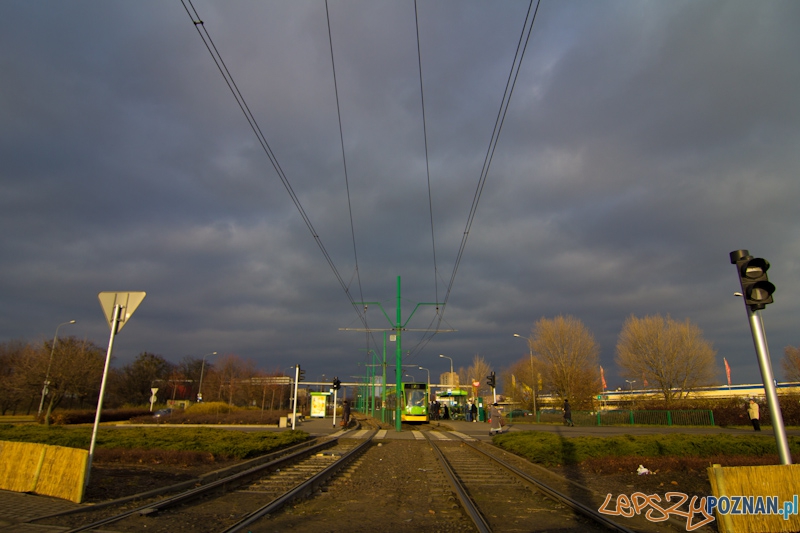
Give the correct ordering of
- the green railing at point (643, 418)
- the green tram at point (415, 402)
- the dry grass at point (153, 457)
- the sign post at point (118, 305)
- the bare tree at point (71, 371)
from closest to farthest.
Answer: the sign post at point (118, 305) < the dry grass at point (153, 457) < the green railing at point (643, 418) < the bare tree at point (71, 371) < the green tram at point (415, 402)

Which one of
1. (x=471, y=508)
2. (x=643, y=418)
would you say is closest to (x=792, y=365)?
(x=643, y=418)

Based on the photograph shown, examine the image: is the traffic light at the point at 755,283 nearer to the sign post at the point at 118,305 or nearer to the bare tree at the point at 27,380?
the sign post at the point at 118,305

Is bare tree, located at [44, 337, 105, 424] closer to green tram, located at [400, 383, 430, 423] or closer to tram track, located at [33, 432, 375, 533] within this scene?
green tram, located at [400, 383, 430, 423]

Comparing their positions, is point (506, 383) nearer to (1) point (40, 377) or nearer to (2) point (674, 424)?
(2) point (674, 424)

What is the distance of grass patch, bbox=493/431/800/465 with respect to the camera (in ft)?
43.1

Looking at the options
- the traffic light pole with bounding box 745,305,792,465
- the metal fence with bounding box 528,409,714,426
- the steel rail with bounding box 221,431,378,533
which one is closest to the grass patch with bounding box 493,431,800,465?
the steel rail with bounding box 221,431,378,533

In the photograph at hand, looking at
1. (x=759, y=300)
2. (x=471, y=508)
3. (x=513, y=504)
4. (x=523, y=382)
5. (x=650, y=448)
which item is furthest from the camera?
(x=523, y=382)

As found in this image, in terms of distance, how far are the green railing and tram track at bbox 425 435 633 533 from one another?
24.0 m

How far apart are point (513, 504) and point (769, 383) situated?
4.46 meters

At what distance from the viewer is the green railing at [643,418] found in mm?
30891

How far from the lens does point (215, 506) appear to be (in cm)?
788

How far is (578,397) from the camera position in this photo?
1939 inches

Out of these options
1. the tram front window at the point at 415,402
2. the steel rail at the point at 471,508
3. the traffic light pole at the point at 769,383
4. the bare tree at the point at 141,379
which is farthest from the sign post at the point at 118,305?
the bare tree at the point at 141,379

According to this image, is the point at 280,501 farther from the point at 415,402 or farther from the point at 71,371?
the point at 415,402
